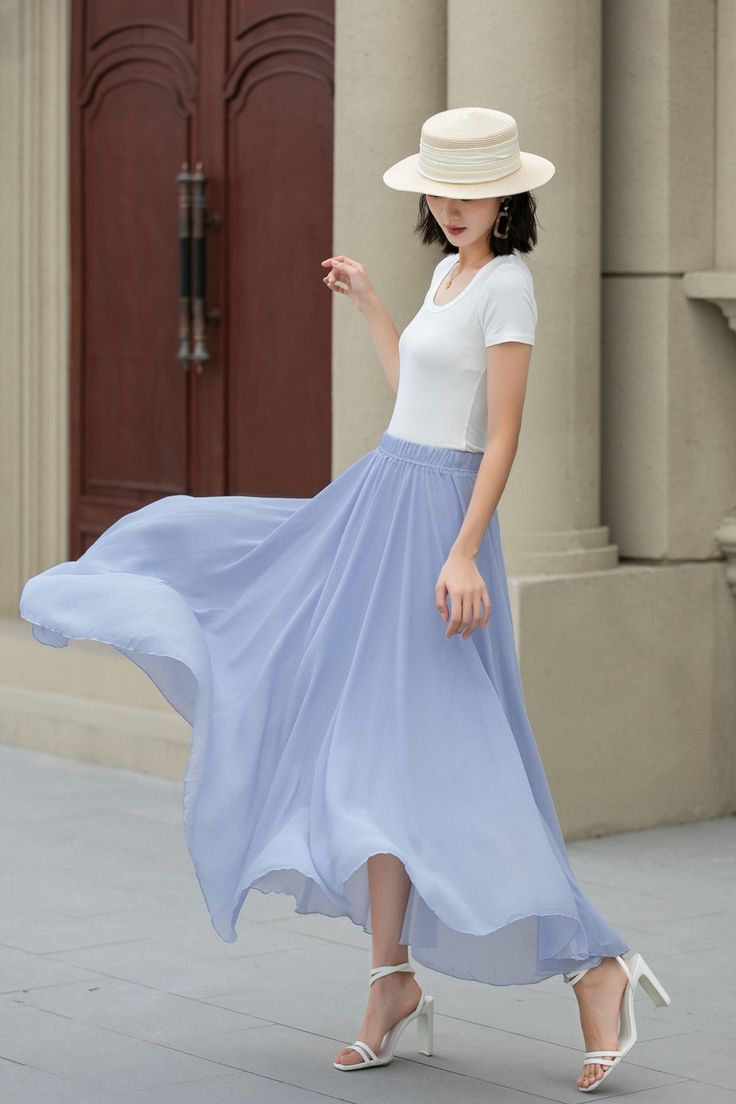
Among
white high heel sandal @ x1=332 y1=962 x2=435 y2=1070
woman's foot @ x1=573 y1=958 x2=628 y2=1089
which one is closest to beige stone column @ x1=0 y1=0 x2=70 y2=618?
white high heel sandal @ x1=332 y1=962 x2=435 y2=1070

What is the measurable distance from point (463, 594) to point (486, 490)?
213mm

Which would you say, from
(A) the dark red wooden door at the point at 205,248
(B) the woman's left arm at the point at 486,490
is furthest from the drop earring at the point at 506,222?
(A) the dark red wooden door at the point at 205,248

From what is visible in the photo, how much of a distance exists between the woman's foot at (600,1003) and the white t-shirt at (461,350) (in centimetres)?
109

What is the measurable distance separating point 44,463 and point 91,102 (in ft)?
5.26

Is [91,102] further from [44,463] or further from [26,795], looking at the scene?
[26,795]

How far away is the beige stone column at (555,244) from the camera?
22.0ft

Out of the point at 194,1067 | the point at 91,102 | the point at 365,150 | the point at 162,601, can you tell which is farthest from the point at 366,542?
the point at 91,102

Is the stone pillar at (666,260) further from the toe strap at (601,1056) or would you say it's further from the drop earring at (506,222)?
the toe strap at (601,1056)

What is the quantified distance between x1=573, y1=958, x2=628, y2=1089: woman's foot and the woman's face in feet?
4.91

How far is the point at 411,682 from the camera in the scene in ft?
14.3

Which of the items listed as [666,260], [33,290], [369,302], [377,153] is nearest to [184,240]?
[33,290]

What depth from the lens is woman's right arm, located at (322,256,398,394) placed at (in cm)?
473

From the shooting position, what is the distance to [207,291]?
8.83 metres

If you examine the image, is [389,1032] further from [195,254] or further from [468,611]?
[195,254]
